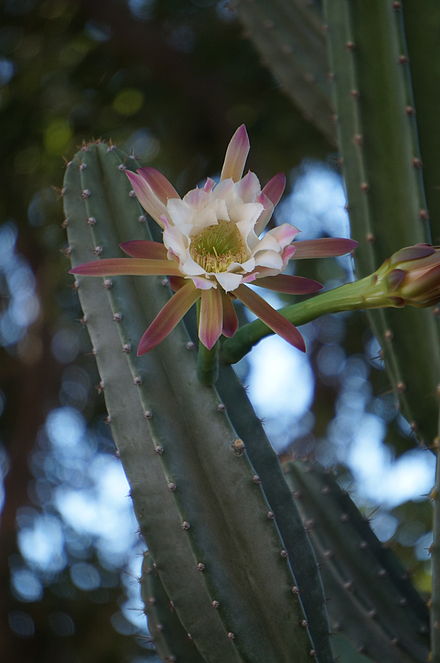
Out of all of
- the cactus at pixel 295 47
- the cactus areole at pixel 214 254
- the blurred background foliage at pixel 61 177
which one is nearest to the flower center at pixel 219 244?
the cactus areole at pixel 214 254

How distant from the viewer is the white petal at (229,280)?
3.15 ft

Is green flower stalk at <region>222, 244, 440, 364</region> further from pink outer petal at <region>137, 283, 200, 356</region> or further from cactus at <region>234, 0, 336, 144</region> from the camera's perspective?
cactus at <region>234, 0, 336, 144</region>

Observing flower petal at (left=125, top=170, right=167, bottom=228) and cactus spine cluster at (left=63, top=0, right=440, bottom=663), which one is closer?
flower petal at (left=125, top=170, right=167, bottom=228)

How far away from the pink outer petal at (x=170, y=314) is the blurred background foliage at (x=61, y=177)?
254cm

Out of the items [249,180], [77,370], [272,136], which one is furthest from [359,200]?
[77,370]

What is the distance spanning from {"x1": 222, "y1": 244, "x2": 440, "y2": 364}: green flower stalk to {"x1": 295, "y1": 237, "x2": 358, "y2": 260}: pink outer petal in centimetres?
6

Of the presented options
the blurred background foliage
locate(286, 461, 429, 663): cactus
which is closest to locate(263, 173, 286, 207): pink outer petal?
locate(286, 461, 429, 663): cactus

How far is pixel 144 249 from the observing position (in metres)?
1.02

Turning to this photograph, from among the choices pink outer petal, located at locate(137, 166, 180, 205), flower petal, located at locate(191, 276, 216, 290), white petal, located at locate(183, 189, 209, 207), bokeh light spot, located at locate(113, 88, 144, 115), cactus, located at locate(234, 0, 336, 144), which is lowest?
flower petal, located at locate(191, 276, 216, 290)

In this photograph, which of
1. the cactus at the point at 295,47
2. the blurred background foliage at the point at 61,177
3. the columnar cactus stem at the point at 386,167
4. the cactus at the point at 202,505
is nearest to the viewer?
the cactus at the point at 202,505

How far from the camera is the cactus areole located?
98 centimetres

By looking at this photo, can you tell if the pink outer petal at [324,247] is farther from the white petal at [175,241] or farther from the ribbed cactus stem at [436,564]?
the ribbed cactus stem at [436,564]

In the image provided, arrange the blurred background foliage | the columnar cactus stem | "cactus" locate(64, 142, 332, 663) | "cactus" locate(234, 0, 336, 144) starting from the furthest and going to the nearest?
the blurred background foliage
"cactus" locate(234, 0, 336, 144)
the columnar cactus stem
"cactus" locate(64, 142, 332, 663)

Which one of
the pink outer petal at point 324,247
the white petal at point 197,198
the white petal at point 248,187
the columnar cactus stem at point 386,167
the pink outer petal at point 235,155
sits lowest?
the pink outer petal at point 324,247
